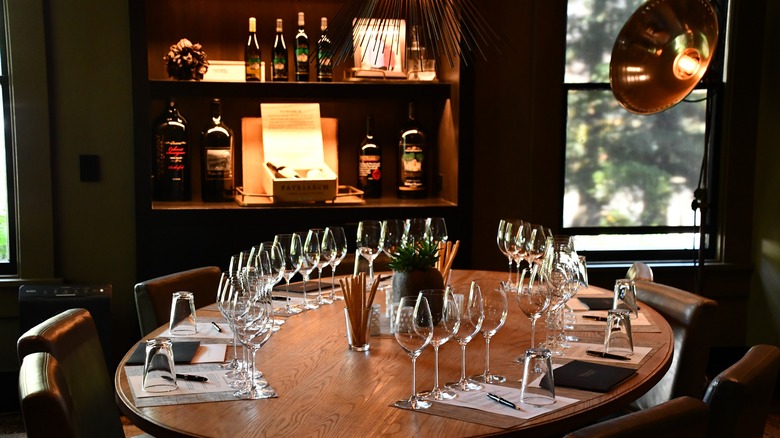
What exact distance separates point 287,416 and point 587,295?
1404 mm

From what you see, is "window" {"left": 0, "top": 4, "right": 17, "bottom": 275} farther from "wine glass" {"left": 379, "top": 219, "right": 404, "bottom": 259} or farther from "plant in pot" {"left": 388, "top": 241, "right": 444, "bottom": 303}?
"plant in pot" {"left": 388, "top": 241, "right": 444, "bottom": 303}

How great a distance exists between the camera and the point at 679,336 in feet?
8.17

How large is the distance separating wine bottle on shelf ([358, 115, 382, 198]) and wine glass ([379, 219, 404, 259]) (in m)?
1.29

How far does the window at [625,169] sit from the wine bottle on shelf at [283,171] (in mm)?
1371

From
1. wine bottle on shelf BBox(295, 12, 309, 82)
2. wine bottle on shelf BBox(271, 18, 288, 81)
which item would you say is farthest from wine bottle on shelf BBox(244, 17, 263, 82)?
wine bottle on shelf BBox(295, 12, 309, 82)

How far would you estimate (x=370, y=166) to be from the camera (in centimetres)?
395

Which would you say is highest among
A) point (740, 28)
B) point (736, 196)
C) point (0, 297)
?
point (740, 28)

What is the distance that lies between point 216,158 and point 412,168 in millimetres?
894

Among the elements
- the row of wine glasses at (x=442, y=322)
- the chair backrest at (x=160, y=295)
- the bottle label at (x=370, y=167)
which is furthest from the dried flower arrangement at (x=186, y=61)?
the row of wine glasses at (x=442, y=322)

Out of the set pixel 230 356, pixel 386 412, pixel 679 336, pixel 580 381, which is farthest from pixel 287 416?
pixel 679 336

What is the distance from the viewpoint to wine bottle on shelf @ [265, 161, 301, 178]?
368cm

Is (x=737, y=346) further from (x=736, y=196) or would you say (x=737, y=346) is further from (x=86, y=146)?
(x=86, y=146)

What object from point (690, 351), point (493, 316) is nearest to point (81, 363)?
point (493, 316)

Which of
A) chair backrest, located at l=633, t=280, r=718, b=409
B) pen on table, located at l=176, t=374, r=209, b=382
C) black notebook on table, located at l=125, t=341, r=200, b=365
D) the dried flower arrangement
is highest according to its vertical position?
the dried flower arrangement
